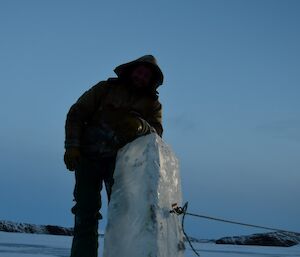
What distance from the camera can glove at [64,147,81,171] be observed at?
11.4 feet

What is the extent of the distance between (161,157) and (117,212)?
1.39ft

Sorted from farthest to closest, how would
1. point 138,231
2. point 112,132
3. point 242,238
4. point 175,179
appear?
point 242,238 → point 112,132 → point 175,179 → point 138,231

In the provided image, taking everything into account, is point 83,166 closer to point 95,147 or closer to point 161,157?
point 95,147

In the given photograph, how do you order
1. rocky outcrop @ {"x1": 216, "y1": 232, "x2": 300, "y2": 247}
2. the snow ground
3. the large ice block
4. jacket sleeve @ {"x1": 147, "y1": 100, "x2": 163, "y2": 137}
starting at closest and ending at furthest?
the large ice block → jacket sleeve @ {"x1": 147, "y1": 100, "x2": 163, "y2": 137} → the snow ground → rocky outcrop @ {"x1": 216, "y1": 232, "x2": 300, "y2": 247}

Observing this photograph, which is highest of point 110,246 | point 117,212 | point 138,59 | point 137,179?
point 138,59

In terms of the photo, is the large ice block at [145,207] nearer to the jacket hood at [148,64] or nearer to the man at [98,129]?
the man at [98,129]

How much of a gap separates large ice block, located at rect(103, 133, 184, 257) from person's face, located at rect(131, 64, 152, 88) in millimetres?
790

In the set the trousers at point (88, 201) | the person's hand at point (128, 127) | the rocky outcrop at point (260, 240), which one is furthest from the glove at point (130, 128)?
the rocky outcrop at point (260, 240)

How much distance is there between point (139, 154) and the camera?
9.63 feet

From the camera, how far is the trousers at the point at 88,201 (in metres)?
3.59

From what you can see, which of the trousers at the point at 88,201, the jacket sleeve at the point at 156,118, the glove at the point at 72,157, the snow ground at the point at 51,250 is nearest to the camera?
the glove at the point at 72,157

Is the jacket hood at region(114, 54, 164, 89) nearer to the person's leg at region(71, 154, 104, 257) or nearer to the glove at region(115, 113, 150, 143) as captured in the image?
the glove at region(115, 113, 150, 143)

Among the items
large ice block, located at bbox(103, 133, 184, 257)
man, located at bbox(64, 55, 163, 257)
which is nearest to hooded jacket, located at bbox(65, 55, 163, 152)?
man, located at bbox(64, 55, 163, 257)

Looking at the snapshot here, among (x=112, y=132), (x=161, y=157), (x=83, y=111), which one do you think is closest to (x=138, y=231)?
(x=161, y=157)
